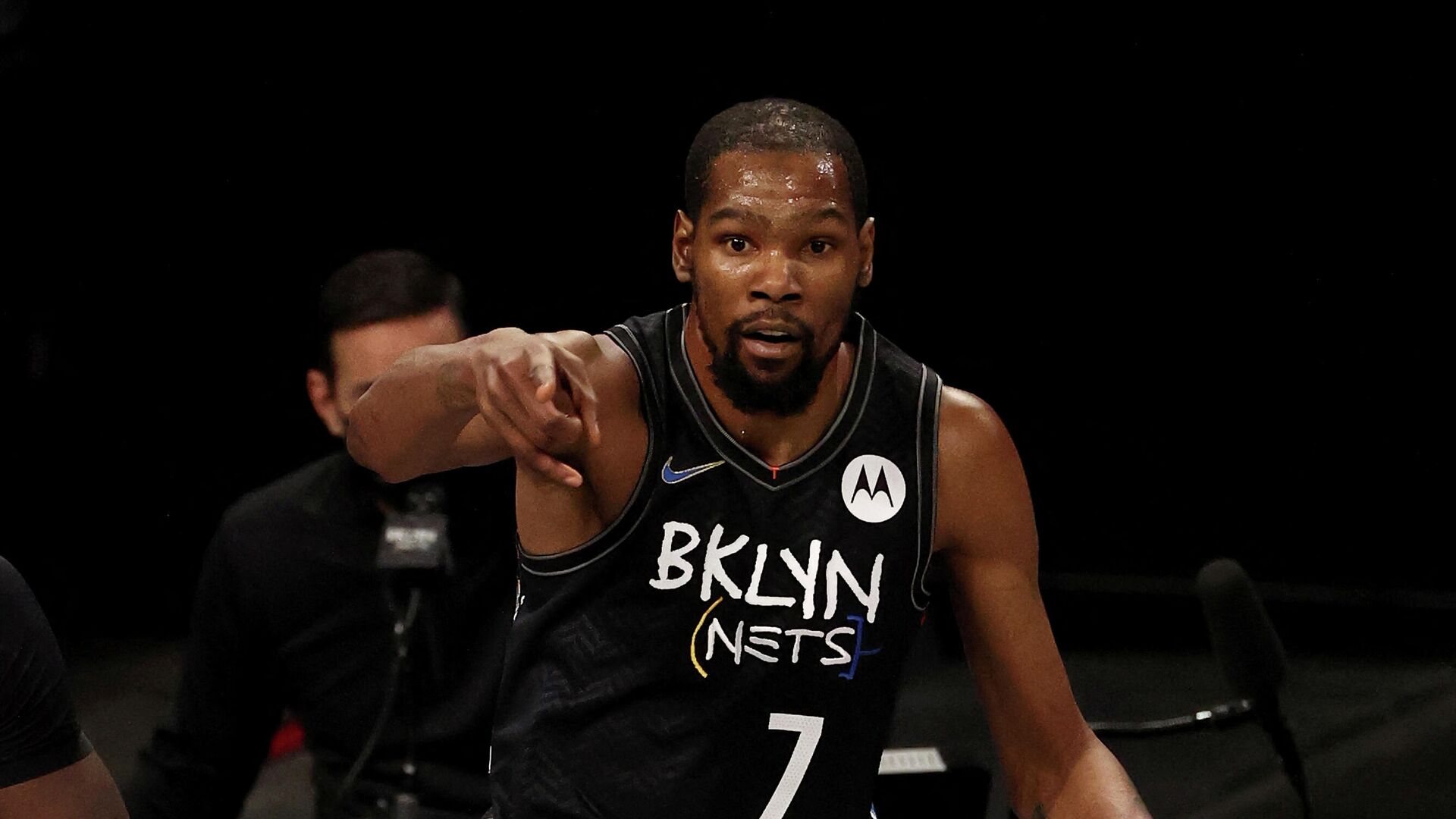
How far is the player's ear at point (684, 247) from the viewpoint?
160 cm

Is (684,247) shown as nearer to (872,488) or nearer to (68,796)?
(872,488)

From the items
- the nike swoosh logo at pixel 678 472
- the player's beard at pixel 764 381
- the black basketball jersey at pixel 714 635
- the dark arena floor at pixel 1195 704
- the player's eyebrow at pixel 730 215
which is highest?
the player's eyebrow at pixel 730 215

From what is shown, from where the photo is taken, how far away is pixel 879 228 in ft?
13.9

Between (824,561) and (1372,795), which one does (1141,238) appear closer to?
(1372,795)

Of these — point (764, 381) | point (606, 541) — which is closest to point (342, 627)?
point (606, 541)

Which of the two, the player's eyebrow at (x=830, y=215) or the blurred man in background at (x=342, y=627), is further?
the blurred man in background at (x=342, y=627)

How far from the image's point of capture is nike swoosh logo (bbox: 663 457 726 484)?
154cm

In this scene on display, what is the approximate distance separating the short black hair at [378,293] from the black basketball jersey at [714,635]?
61 cm

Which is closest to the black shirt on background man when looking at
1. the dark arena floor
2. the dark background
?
the dark arena floor

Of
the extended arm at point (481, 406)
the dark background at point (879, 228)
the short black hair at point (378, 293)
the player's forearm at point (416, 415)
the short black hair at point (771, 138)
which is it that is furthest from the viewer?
the dark background at point (879, 228)

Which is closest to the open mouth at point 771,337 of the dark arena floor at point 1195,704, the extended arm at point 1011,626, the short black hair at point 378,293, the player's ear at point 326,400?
the extended arm at point 1011,626

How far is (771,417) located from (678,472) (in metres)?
0.12

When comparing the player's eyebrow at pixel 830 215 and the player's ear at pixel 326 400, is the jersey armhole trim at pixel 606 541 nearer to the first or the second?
the player's eyebrow at pixel 830 215

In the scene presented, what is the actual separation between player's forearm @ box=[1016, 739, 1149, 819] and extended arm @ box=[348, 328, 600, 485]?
68 centimetres
